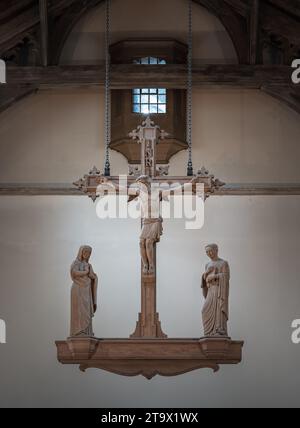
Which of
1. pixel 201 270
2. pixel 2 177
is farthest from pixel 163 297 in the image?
pixel 2 177

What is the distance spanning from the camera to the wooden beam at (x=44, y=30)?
18.8 metres

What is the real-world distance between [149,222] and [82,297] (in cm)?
119

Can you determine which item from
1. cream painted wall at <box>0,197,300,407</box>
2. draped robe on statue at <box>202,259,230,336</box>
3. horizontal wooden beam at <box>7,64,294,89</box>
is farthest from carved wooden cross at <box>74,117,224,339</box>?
cream painted wall at <box>0,197,300,407</box>

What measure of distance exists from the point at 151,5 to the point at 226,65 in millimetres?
1489

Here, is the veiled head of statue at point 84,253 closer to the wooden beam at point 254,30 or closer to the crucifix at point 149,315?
the crucifix at point 149,315

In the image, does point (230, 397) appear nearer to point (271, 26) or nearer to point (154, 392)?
Answer: point (154, 392)

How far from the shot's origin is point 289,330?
18.9 metres

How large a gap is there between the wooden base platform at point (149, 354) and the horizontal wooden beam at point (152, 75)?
4.81 m

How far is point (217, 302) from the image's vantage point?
16078 millimetres

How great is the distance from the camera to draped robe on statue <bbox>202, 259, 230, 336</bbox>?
629 inches

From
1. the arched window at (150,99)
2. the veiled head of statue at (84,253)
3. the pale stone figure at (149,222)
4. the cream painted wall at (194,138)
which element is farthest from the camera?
the arched window at (150,99)

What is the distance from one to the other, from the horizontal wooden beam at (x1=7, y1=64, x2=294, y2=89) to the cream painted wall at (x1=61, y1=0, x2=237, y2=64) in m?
0.38

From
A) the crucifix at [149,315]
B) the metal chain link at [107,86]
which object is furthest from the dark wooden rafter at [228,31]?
the crucifix at [149,315]

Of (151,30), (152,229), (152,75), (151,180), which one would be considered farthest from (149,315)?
(151,30)
